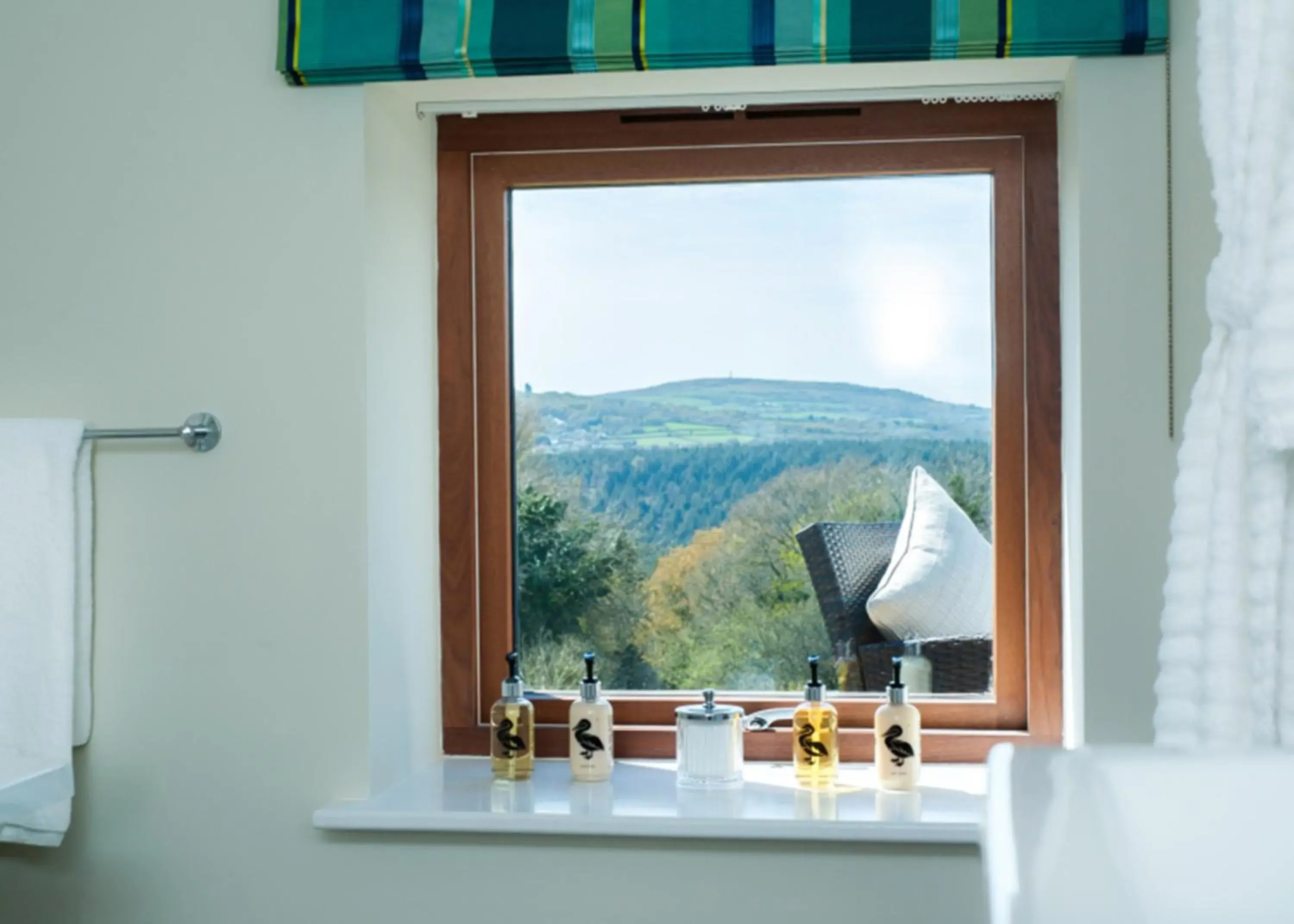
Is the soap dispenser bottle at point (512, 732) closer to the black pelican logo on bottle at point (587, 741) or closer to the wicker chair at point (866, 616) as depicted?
the black pelican logo on bottle at point (587, 741)

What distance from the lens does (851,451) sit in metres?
1.82

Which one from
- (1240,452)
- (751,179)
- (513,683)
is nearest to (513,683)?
(513,683)

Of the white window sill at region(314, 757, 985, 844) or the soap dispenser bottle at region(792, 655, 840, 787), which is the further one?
the soap dispenser bottle at region(792, 655, 840, 787)

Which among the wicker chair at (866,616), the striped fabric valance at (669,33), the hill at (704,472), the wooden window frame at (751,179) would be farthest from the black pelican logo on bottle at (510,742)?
the striped fabric valance at (669,33)

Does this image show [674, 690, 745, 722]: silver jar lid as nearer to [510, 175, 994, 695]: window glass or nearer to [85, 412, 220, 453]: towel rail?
[510, 175, 994, 695]: window glass

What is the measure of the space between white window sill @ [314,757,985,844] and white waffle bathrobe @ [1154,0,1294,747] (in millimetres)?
604

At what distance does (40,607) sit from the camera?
155 centimetres

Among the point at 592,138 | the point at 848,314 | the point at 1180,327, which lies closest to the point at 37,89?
the point at 592,138

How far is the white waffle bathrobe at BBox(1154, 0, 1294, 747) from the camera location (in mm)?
765

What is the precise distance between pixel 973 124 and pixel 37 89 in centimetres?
118

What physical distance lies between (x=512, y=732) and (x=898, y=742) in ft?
1.58

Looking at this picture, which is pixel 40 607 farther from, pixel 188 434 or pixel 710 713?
pixel 710 713

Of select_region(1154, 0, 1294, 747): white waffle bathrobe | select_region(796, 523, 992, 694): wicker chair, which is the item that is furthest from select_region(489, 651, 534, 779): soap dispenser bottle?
select_region(1154, 0, 1294, 747): white waffle bathrobe

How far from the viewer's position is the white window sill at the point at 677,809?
1478 millimetres
